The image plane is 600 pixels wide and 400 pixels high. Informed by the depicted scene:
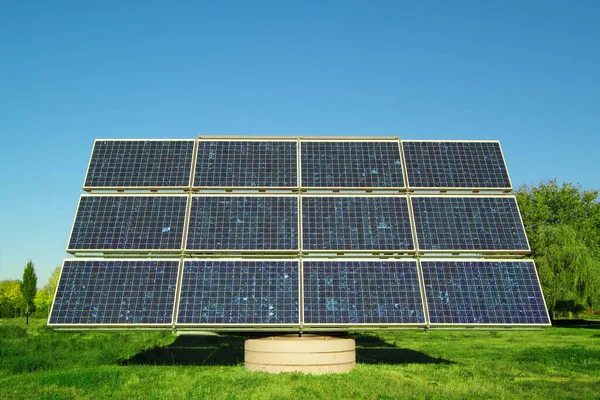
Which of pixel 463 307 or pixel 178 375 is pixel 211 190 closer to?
pixel 178 375

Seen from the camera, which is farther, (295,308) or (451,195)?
(451,195)

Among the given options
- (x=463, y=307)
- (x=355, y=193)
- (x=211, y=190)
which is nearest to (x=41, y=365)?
(x=211, y=190)

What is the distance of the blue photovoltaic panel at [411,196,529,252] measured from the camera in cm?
1532

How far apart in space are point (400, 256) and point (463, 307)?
8.39 ft

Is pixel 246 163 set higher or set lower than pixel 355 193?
higher

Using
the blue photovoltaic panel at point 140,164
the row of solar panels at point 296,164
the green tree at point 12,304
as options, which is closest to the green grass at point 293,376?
the row of solar panels at point 296,164

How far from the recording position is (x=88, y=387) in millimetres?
13711

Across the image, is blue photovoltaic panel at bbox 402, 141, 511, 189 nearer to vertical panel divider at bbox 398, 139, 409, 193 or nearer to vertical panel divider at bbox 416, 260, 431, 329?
vertical panel divider at bbox 398, 139, 409, 193

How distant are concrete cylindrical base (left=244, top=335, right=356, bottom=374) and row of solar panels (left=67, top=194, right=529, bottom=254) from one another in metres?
3.01

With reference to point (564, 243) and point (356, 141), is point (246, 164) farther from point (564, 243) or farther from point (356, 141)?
point (564, 243)

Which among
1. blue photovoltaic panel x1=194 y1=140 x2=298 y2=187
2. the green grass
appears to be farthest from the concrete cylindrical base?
blue photovoltaic panel x1=194 y1=140 x2=298 y2=187

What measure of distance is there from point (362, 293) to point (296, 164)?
18.3 feet

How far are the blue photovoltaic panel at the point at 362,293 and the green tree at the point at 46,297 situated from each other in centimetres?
7859

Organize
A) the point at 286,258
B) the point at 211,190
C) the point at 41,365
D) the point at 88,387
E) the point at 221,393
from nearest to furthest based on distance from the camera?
the point at 221,393 → the point at 88,387 → the point at 286,258 → the point at 211,190 → the point at 41,365
